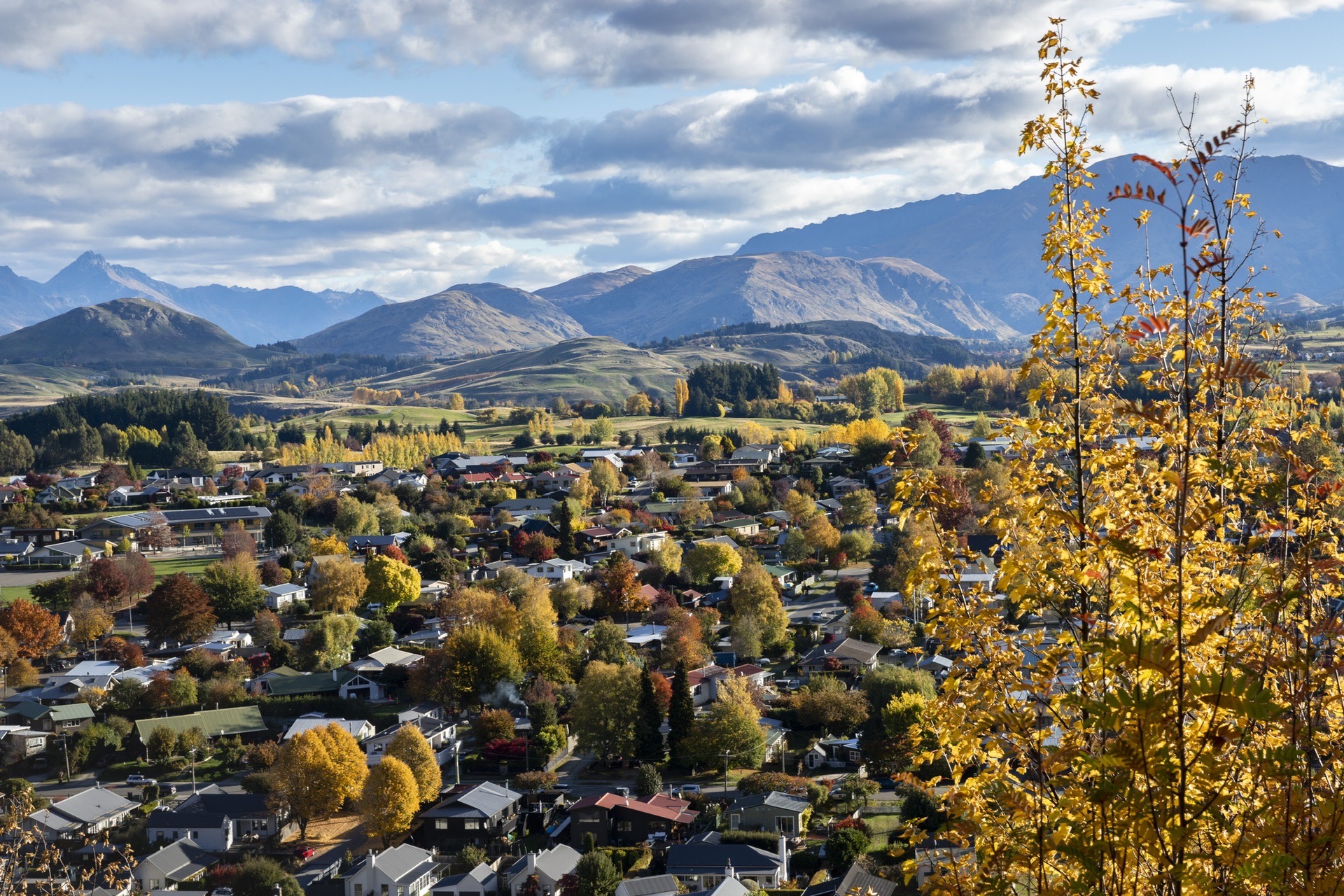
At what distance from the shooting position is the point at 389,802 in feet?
78.0

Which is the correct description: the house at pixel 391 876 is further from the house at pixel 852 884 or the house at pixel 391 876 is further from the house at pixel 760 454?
the house at pixel 760 454

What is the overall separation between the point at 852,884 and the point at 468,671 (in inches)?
627

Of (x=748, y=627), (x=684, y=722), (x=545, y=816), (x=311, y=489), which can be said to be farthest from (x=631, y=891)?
(x=311, y=489)

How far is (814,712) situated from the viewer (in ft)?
93.6

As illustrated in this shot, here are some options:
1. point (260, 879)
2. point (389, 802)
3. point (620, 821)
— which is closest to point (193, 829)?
point (260, 879)

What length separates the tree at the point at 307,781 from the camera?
24.7m

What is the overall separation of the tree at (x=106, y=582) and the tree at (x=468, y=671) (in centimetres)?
1482

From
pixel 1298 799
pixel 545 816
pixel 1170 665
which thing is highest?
pixel 1170 665

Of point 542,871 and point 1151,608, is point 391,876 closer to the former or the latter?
point 542,871

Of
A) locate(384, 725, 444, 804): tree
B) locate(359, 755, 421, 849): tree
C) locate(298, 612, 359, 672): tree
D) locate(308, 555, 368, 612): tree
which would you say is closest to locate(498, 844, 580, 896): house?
locate(359, 755, 421, 849): tree

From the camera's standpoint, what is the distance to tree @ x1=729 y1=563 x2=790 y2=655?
3581 centimetres

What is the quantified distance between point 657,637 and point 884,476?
83.6 ft

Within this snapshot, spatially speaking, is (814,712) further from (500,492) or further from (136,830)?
(500,492)

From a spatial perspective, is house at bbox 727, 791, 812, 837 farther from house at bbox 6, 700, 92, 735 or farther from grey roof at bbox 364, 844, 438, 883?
house at bbox 6, 700, 92, 735
